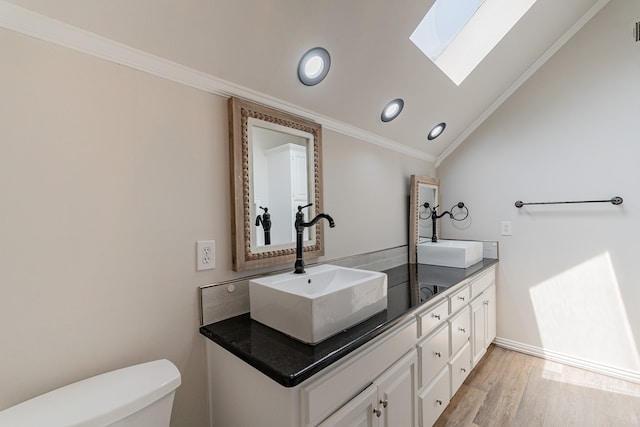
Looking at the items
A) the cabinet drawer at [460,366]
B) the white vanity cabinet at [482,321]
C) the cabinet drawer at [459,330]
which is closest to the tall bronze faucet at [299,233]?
the cabinet drawer at [459,330]

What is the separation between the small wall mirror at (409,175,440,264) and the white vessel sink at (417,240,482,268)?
7 centimetres

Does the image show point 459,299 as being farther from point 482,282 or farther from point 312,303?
point 312,303

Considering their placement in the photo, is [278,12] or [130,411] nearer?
[130,411]

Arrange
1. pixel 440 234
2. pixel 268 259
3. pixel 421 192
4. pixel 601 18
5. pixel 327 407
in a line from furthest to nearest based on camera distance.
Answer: pixel 440 234, pixel 421 192, pixel 601 18, pixel 268 259, pixel 327 407

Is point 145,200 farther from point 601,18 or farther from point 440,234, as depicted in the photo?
point 601,18

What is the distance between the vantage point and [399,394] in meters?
1.27

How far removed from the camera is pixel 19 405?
787 millimetres

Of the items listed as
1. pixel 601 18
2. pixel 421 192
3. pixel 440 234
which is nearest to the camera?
pixel 601 18

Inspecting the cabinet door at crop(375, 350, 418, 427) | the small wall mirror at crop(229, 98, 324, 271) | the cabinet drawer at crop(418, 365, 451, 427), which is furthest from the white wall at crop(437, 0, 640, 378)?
the small wall mirror at crop(229, 98, 324, 271)

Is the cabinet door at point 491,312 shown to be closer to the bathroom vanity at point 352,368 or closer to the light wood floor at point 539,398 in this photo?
the light wood floor at point 539,398

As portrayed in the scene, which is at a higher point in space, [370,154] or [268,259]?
[370,154]

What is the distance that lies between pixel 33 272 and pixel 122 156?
43cm

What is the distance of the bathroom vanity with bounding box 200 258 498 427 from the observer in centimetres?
90

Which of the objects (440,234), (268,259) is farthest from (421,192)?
(268,259)
